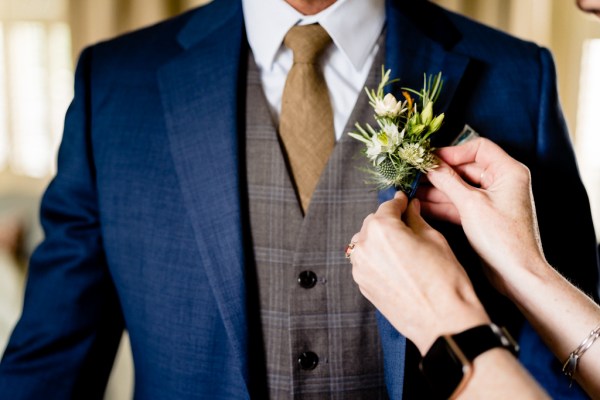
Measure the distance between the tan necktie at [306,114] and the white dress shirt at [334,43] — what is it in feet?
0.06

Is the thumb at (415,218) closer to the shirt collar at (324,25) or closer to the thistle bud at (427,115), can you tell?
the thistle bud at (427,115)

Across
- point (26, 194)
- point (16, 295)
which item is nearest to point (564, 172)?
point (16, 295)

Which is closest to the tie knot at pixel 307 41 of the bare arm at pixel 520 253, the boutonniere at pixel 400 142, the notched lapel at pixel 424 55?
the notched lapel at pixel 424 55

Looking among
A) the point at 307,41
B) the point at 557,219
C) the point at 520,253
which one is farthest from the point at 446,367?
the point at 307,41

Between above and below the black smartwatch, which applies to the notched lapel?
above

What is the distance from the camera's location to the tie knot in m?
1.10

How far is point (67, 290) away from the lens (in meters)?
1.12

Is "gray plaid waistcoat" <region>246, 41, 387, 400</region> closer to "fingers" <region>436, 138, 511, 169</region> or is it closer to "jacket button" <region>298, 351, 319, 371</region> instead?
"jacket button" <region>298, 351, 319, 371</region>

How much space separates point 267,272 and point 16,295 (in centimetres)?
162

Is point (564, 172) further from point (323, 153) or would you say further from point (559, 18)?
point (559, 18)

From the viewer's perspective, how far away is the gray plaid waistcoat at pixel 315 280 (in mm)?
1024

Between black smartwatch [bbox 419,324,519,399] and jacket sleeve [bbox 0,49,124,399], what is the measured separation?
0.63 metres

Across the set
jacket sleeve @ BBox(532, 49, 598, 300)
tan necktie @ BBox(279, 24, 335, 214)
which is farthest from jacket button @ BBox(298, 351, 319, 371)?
jacket sleeve @ BBox(532, 49, 598, 300)

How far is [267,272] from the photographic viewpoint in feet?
3.47
